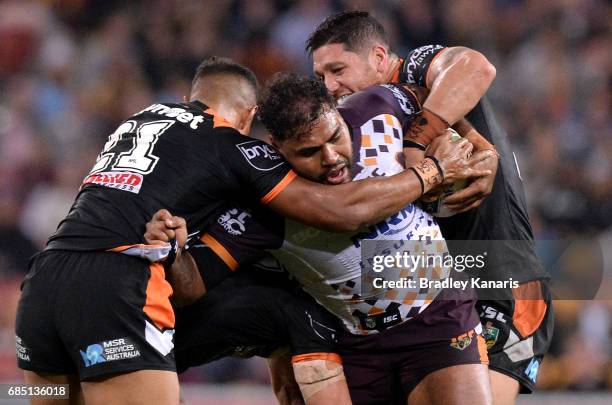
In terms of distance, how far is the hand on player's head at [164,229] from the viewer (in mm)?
3697

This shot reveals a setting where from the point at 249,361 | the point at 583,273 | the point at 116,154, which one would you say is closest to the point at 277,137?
the point at 116,154

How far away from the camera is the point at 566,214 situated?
7.84 meters

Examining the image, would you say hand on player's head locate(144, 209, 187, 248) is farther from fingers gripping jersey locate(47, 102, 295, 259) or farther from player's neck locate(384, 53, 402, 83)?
player's neck locate(384, 53, 402, 83)

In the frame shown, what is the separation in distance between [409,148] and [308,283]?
0.75 metres

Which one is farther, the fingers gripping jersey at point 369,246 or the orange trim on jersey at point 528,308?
the orange trim on jersey at point 528,308

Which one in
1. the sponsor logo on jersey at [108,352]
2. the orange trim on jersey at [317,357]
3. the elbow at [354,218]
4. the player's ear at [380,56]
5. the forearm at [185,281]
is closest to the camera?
the sponsor logo on jersey at [108,352]

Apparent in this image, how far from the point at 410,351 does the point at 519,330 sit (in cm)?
76

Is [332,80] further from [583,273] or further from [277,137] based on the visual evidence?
[583,273]

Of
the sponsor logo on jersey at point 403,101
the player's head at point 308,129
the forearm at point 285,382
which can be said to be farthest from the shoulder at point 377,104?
the forearm at point 285,382

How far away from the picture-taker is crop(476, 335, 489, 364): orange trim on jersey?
4.15 meters

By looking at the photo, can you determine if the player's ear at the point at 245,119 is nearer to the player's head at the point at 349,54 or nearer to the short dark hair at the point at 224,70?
the short dark hair at the point at 224,70

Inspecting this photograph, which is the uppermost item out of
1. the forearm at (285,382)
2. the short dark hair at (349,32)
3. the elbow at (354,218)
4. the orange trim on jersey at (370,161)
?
the short dark hair at (349,32)

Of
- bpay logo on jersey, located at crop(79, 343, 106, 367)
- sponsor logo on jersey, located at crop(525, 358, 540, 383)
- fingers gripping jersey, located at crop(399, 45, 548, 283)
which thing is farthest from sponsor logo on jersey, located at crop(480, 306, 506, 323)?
bpay logo on jersey, located at crop(79, 343, 106, 367)

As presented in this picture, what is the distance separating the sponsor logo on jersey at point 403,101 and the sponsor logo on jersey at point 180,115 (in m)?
0.89
